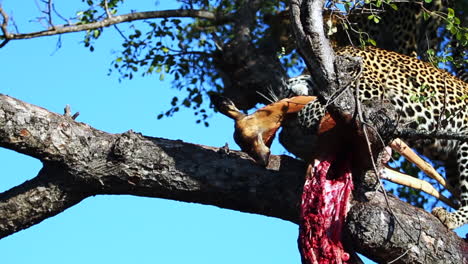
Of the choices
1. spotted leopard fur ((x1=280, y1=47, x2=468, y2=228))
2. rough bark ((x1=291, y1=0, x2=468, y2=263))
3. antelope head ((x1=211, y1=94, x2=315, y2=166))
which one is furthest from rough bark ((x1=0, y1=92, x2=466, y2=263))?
spotted leopard fur ((x1=280, y1=47, x2=468, y2=228))

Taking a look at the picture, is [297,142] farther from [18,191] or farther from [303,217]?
[18,191]

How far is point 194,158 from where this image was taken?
301 inches

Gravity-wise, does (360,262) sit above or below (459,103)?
below

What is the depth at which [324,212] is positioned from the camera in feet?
23.0

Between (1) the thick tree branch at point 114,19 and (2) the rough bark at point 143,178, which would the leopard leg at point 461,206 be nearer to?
(2) the rough bark at point 143,178

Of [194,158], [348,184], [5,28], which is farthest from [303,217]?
[5,28]

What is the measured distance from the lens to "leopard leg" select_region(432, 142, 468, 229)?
8031 millimetres

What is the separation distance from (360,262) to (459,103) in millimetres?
2692

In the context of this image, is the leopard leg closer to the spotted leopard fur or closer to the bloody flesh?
the spotted leopard fur

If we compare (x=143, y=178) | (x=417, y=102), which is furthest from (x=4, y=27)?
(x=417, y=102)

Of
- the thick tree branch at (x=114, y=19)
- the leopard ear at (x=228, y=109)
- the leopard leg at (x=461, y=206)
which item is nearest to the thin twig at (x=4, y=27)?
the thick tree branch at (x=114, y=19)

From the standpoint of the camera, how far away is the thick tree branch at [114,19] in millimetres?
7320

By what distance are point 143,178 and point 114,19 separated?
2872mm

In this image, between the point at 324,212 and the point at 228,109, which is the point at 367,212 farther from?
the point at 228,109
